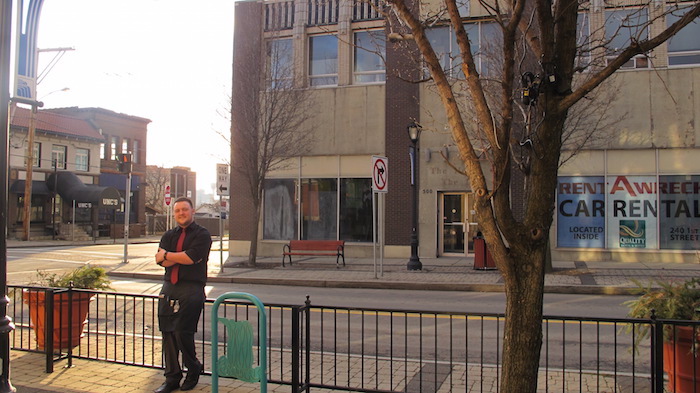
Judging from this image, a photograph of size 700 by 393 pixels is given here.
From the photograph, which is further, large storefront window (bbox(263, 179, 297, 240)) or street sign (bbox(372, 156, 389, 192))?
large storefront window (bbox(263, 179, 297, 240))

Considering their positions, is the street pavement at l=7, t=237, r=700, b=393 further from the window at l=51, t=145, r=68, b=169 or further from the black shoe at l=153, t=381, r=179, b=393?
the window at l=51, t=145, r=68, b=169

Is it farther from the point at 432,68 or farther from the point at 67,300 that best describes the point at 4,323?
the point at 432,68

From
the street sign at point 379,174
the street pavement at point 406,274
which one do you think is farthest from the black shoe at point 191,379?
the street sign at point 379,174

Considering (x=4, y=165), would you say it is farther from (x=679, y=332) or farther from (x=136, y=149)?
(x=136, y=149)

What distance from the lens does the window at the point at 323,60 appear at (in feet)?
71.9

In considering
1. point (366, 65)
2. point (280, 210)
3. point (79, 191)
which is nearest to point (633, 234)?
point (366, 65)

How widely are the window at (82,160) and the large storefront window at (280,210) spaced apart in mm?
25909

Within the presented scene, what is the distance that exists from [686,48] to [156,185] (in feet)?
213

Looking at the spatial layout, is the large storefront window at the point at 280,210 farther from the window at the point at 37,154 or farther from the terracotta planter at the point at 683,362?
the window at the point at 37,154

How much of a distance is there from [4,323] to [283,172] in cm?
1788

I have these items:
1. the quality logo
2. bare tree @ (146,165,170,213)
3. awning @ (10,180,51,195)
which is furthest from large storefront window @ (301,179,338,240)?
bare tree @ (146,165,170,213)

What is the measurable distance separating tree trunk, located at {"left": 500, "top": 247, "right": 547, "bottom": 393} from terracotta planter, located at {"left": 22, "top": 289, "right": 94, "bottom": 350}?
496 cm

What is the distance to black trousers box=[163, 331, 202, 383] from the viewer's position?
17.5ft

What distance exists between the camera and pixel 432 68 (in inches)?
159
